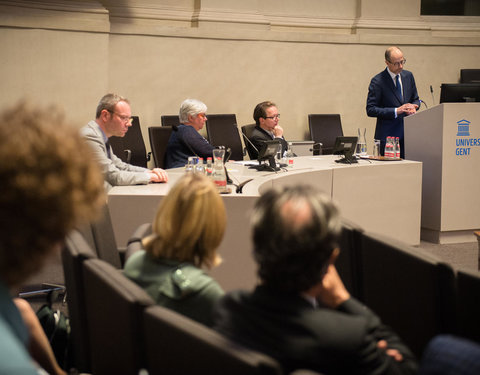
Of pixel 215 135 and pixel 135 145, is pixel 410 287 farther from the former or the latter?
pixel 215 135

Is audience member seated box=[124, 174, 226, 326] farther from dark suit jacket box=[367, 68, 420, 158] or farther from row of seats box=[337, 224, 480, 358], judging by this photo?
dark suit jacket box=[367, 68, 420, 158]

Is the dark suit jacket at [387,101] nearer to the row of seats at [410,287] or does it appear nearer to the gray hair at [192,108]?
the gray hair at [192,108]

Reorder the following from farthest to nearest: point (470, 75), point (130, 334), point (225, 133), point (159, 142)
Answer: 1. point (470, 75)
2. point (225, 133)
3. point (159, 142)
4. point (130, 334)

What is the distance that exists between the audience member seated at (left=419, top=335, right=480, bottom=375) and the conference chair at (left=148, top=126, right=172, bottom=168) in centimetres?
399

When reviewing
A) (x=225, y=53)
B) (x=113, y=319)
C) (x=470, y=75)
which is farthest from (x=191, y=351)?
(x=470, y=75)

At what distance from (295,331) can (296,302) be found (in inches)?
2.4

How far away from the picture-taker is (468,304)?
1.62 m

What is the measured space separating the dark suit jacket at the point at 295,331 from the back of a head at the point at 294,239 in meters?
0.04

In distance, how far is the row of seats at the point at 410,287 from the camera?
5.37 ft

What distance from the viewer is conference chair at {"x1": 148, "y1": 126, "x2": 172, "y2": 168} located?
4.93 metres

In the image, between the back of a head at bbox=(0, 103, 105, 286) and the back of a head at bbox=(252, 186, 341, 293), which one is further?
the back of a head at bbox=(252, 186, 341, 293)

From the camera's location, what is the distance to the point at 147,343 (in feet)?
4.33

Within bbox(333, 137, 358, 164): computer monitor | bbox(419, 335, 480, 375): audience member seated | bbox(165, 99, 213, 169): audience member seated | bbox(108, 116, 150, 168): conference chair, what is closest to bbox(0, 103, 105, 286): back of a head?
bbox(419, 335, 480, 375): audience member seated

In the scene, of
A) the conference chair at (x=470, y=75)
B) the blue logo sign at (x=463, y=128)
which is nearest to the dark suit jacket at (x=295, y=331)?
the blue logo sign at (x=463, y=128)
